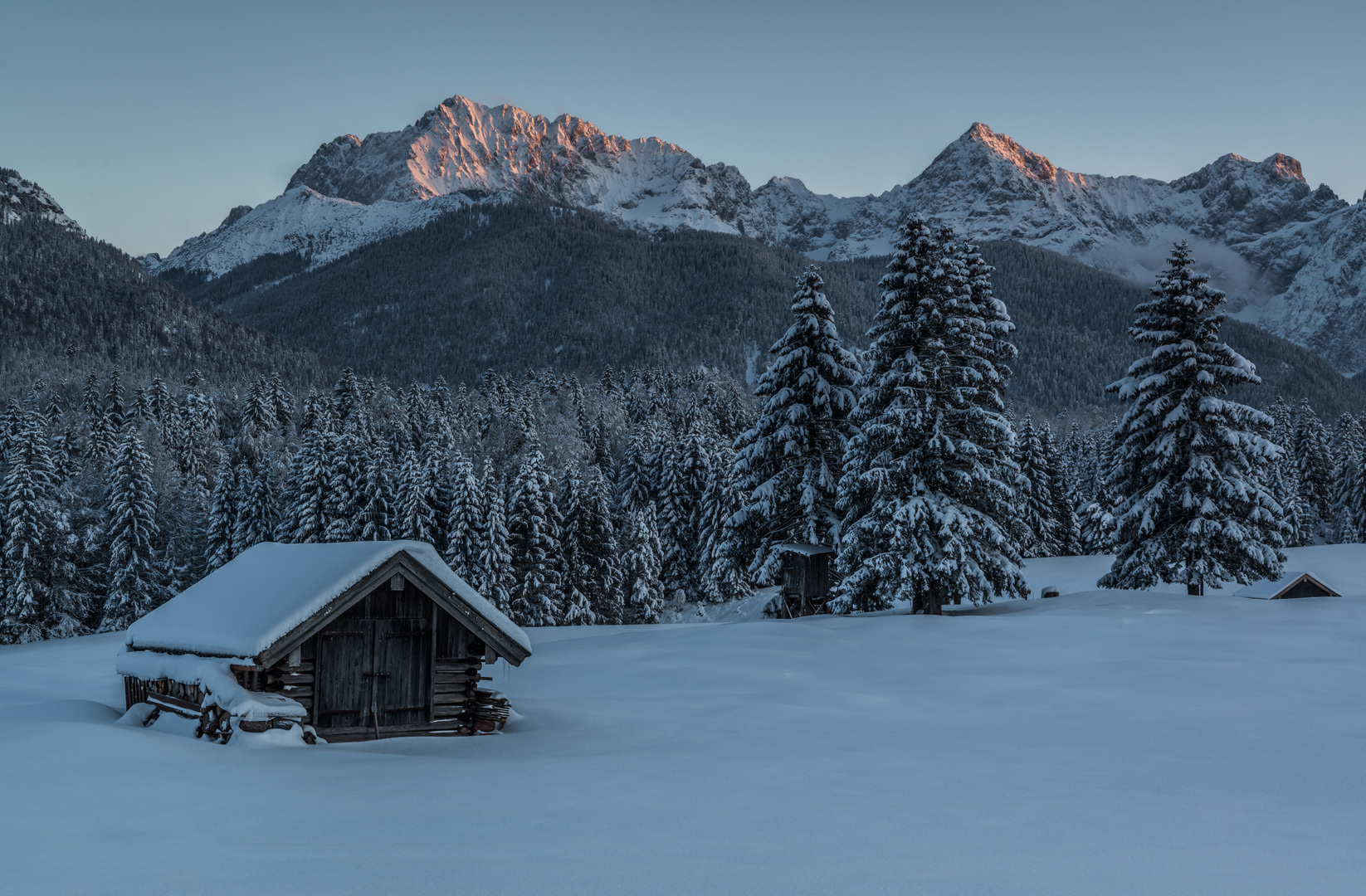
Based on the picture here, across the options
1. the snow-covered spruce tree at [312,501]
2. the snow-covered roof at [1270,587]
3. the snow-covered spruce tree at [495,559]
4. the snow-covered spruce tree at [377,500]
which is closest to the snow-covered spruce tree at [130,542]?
the snow-covered spruce tree at [312,501]

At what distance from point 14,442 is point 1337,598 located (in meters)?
66.4

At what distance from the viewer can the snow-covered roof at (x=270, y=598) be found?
527 inches

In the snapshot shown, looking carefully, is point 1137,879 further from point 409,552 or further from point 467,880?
point 409,552

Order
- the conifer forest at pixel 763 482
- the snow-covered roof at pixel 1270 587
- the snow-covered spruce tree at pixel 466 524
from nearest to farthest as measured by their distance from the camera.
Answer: the conifer forest at pixel 763 482 → the snow-covered roof at pixel 1270 587 → the snow-covered spruce tree at pixel 466 524

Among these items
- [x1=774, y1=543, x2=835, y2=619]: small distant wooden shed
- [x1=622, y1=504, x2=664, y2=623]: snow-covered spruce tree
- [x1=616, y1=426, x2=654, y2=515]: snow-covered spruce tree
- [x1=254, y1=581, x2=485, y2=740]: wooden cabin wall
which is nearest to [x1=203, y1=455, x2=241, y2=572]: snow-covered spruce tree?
[x1=622, y1=504, x2=664, y2=623]: snow-covered spruce tree

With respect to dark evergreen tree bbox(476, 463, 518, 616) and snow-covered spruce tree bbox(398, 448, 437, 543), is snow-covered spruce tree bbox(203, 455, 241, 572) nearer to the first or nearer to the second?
snow-covered spruce tree bbox(398, 448, 437, 543)

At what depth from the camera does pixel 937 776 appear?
10.2 m

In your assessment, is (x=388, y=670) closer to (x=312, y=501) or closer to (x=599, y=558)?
(x=312, y=501)

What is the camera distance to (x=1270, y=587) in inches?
1191

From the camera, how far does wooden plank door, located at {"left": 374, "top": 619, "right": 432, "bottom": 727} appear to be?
579 inches

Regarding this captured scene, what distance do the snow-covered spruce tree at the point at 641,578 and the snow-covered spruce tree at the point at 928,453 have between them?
30.8 metres

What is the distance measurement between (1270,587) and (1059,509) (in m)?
39.8

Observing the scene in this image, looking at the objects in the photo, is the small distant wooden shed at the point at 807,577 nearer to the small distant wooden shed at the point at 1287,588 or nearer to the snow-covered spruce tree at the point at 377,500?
the small distant wooden shed at the point at 1287,588

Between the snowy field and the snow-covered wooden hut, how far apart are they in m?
0.81
